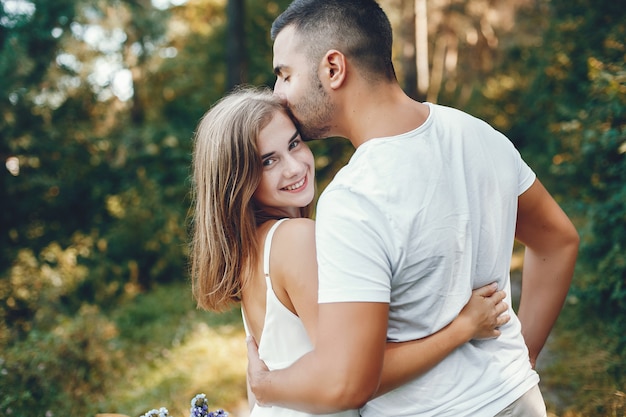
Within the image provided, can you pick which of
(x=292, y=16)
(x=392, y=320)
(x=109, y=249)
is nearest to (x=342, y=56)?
(x=292, y=16)

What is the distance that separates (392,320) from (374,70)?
0.79 meters

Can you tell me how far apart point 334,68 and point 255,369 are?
1048 millimetres

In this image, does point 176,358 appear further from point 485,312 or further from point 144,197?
point 485,312

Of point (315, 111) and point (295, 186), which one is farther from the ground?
point (315, 111)

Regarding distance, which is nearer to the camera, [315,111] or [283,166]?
[315,111]

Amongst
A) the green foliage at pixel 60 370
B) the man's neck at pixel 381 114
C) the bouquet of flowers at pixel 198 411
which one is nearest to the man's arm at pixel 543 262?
the man's neck at pixel 381 114

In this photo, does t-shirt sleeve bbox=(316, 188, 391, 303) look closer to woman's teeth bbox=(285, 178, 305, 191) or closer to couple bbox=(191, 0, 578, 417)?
couple bbox=(191, 0, 578, 417)

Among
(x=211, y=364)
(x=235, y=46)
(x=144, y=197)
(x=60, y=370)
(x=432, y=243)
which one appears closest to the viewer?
(x=432, y=243)

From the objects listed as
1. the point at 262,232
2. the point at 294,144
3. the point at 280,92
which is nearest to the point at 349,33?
the point at 280,92

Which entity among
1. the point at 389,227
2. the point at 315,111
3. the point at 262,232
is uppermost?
the point at 315,111

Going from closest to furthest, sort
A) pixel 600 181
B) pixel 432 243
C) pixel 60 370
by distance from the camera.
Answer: pixel 432 243
pixel 60 370
pixel 600 181

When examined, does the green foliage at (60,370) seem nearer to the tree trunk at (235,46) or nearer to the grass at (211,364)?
the grass at (211,364)

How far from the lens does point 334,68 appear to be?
1.88m

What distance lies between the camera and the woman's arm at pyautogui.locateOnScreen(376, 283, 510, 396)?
5.56 ft
